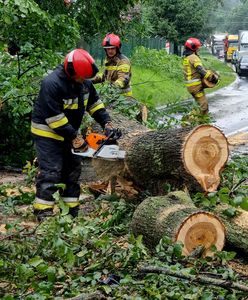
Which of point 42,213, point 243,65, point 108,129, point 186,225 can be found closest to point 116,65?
point 108,129

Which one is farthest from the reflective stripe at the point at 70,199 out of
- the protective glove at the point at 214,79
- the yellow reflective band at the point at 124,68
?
the protective glove at the point at 214,79

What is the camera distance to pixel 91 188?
7.57 metres

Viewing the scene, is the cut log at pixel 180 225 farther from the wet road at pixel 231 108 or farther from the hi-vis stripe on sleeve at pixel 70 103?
the wet road at pixel 231 108

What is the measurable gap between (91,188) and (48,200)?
107 centimetres

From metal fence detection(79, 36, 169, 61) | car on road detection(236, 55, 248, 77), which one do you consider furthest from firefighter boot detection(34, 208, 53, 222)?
car on road detection(236, 55, 248, 77)

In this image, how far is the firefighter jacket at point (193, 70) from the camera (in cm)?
1180

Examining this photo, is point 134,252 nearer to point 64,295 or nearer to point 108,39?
point 64,295

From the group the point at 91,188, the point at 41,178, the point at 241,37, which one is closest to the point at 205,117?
the point at 91,188

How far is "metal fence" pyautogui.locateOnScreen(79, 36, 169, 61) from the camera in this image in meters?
23.6

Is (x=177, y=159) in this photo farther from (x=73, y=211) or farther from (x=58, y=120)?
(x=73, y=211)

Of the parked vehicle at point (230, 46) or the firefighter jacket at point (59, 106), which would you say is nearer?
the firefighter jacket at point (59, 106)

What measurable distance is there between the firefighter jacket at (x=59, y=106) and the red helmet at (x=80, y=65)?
0.16 meters

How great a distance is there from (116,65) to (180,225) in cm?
527

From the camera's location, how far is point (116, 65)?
10.2m
